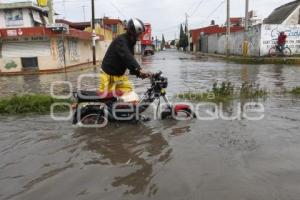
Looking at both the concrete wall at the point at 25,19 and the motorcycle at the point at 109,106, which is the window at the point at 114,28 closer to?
the concrete wall at the point at 25,19

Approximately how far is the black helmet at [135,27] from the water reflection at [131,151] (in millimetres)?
1792

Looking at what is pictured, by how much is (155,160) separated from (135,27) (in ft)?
8.37

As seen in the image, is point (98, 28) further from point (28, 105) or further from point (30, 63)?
point (28, 105)

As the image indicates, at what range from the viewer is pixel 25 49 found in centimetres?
2466

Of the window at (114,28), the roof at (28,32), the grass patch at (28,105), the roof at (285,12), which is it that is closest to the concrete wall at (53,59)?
the roof at (28,32)

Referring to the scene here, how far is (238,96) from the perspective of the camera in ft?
31.5

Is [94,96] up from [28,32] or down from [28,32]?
down

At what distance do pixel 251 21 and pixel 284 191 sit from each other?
39.8 m

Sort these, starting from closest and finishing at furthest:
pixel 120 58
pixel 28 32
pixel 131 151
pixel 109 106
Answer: pixel 131 151, pixel 120 58, pixel 109 106, pixel 28 32

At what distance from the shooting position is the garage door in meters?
24.5

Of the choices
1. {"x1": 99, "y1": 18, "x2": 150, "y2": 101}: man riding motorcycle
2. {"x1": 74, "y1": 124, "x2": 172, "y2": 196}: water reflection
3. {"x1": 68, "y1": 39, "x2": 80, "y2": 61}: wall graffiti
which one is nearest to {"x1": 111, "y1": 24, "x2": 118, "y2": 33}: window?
{"x1": 68, "y1": 39, "x2": 80, "y2": 61}: wall graffiti

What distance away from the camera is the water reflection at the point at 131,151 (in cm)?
423

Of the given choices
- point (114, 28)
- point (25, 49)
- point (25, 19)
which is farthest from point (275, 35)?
point (114, 28)

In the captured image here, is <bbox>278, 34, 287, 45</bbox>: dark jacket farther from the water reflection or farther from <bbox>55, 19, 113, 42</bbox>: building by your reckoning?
the water reflection
